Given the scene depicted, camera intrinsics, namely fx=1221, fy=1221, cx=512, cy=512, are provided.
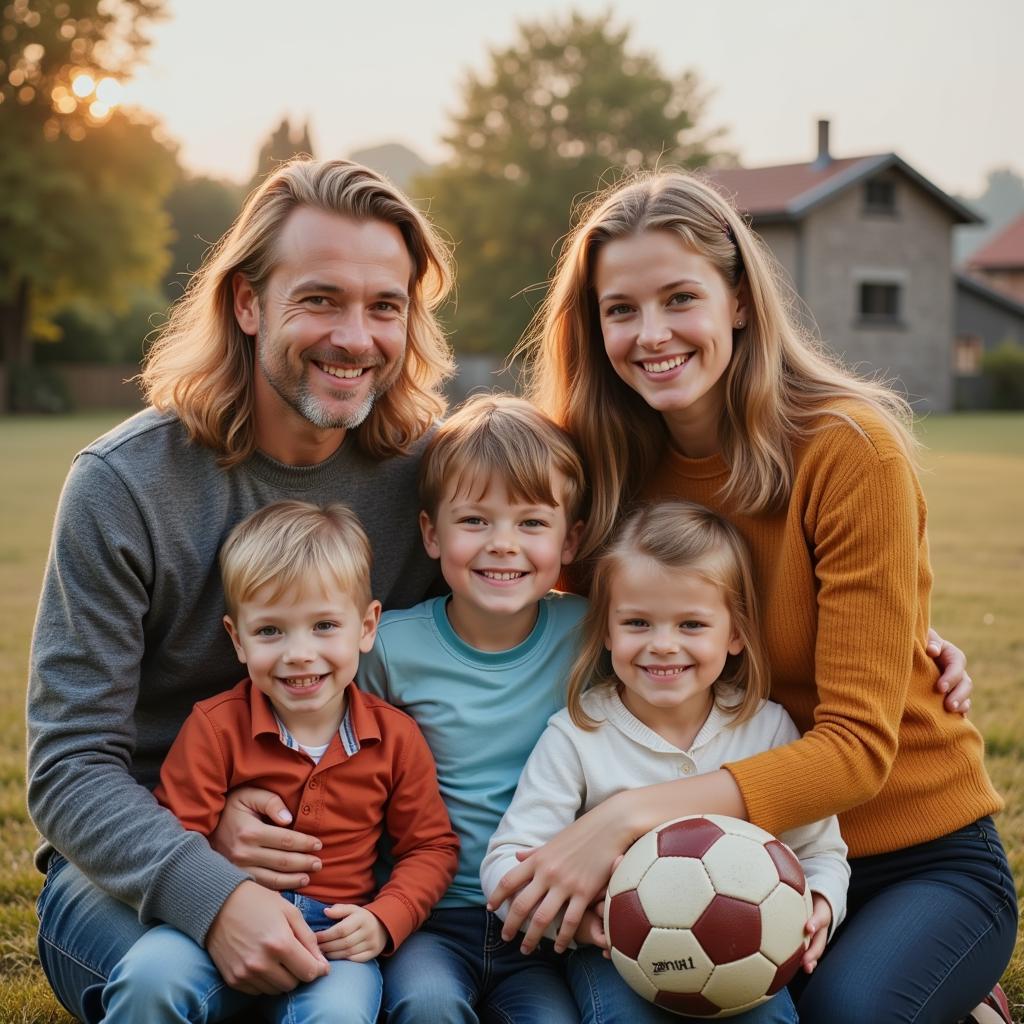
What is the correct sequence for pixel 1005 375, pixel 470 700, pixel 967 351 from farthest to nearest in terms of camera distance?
pixel 967 351, pixel 1005 375, pixel 470 700

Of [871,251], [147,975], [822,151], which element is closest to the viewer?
[147,975]

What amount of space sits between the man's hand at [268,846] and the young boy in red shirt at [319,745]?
0.12 ft

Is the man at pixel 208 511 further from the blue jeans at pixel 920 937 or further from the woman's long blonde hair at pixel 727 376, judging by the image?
the blue jeans at pixel 920 937

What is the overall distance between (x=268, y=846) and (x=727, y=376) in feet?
5.35

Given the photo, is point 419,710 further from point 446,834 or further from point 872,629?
point 872,629

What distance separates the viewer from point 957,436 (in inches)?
998

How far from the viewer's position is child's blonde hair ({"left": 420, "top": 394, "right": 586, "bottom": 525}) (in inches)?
123

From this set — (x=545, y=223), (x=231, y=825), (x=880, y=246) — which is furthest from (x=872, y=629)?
(x=545, y=223)

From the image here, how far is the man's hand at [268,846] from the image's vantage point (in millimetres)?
2686

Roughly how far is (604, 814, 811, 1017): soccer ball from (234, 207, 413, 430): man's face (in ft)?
4.51

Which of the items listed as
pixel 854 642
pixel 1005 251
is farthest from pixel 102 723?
pixel 1005 251

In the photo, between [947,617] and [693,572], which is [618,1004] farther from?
[947,617]

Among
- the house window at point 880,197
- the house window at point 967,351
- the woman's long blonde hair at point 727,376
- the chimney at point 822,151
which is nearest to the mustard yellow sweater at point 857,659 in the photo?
the woman's long blonde hair at point 727,376

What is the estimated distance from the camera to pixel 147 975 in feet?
7.91
